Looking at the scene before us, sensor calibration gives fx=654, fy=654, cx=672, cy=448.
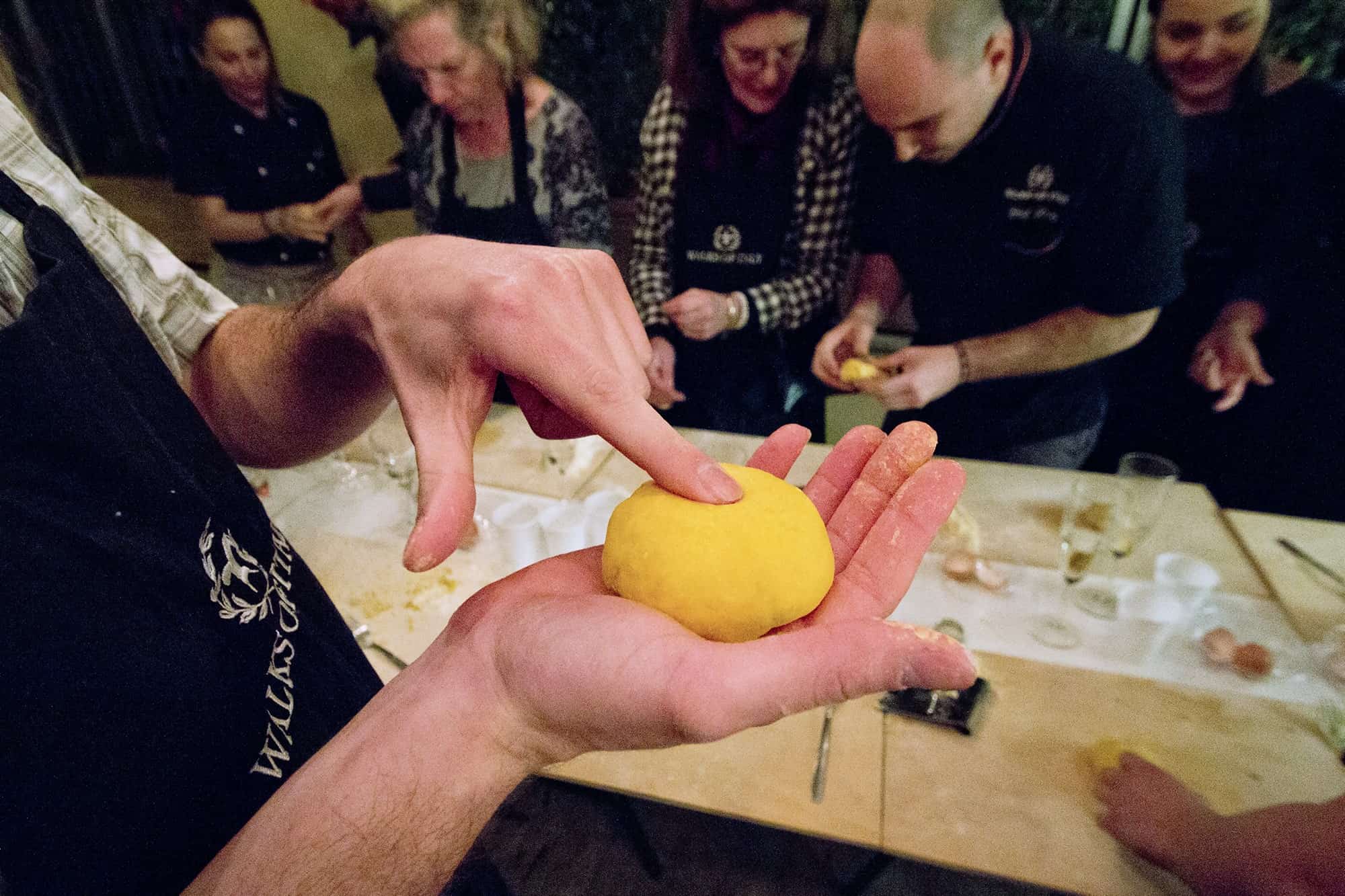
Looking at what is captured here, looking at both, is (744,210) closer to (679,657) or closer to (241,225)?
(679,657)

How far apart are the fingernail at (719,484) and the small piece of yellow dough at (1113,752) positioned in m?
1.02

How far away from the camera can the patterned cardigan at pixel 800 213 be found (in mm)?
2590

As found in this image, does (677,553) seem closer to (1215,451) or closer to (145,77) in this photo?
(1215,451)

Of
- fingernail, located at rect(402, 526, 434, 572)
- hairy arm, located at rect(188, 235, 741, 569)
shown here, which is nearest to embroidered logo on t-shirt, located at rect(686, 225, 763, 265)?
hairy arm, located at rect(188, 235, 741, 569)

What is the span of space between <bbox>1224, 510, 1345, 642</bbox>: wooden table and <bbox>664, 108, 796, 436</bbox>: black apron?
172 centimetres

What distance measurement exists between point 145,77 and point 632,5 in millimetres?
3869

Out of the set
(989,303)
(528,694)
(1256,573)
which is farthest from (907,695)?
(989,303)

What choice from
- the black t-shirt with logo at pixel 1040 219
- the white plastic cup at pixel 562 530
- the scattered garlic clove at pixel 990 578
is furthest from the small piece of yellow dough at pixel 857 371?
the white plastic cup at pixel 562 530

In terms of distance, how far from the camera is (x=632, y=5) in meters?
3.44

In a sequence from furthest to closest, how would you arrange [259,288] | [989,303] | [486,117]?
[259,288] < [486,117] < [989,303]

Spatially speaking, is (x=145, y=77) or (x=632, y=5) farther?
(x=145, y=77)

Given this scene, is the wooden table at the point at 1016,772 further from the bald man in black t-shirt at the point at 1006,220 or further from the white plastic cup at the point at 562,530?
the bald man in black t-shirt at the point at 1006,220

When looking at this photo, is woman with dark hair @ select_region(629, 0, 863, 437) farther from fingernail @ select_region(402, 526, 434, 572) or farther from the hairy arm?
fingernail @ select_region(402, 526, 434, 572)

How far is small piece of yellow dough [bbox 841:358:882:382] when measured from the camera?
7.85ft
